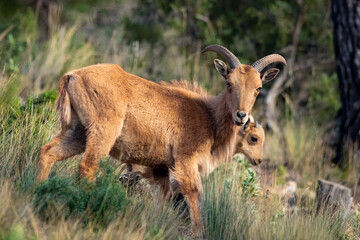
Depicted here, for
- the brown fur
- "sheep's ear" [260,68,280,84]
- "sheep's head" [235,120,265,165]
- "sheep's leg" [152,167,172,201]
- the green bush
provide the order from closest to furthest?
the green bush → the brown fur → "sheep's leg" [152,167,172,201] → "sheep's ear" [260,68,280,84] → "sheep's head" [235,120,265,165]

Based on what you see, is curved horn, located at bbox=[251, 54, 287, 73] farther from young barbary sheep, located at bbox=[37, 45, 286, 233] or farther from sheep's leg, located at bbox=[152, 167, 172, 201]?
sheep's leg, located at bbox=[152, 167, 172, 201]

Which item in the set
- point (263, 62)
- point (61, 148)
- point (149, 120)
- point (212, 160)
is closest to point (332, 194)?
point (212, 160)

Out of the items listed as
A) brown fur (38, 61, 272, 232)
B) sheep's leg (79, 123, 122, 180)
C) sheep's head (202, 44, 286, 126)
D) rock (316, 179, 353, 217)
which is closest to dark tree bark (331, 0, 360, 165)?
rock (316, 179, 353, 217)

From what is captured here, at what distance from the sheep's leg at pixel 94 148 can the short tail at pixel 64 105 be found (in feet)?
1.15

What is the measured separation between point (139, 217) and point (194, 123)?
191 cm

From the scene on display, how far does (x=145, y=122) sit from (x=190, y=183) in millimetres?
1033

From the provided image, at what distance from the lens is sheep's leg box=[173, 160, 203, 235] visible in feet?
24.8

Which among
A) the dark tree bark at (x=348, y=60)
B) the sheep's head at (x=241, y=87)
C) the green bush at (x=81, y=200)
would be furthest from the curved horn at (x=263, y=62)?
the dark tree bark at (x=348, y=60)

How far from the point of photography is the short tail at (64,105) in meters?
7.01

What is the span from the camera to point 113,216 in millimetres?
6156

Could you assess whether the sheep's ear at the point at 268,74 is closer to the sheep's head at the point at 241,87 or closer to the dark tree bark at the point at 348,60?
the sheep's head at the point at 241,87

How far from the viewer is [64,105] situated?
23.0ft

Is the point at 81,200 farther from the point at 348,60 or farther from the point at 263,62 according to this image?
the point at 348,60

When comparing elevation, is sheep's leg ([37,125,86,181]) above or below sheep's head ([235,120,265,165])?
below
